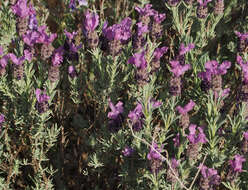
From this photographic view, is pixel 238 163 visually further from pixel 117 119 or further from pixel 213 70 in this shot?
pixel 117 119

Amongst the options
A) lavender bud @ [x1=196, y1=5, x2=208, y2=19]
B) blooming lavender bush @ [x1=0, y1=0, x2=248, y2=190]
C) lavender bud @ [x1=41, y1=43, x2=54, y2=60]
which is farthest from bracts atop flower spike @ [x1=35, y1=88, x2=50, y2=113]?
lavender bud @ [x1=196, y1=5, x2=208, y2=19]

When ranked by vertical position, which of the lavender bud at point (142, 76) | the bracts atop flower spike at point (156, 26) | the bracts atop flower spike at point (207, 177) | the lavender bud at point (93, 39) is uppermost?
the bracts atop flower spike at point (156, 26)

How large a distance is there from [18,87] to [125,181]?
2.31ft

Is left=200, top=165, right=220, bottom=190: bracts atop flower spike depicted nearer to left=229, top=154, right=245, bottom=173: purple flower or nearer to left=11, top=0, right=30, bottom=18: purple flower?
left=229, top=154, right=245, bottom=173: purple flower

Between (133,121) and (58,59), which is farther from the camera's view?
(58,59)

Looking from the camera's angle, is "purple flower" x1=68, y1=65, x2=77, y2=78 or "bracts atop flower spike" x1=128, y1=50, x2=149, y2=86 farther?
"purple flower" x1=68, y1=65, x2=77, y2=78

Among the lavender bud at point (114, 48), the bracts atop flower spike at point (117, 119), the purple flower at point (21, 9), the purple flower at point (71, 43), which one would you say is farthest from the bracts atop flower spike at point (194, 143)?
the purple flower at point (21, 9)

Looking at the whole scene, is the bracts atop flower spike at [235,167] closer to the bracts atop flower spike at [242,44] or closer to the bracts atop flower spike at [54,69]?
the bracts atop flower spike at [242,44]

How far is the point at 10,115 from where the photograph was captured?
6.54 ft

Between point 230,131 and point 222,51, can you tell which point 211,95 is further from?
point 222,51

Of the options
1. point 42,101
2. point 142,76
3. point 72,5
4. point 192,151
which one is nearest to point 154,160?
point 192,151

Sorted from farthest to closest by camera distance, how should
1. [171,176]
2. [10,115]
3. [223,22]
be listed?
[223,22], [10,115], [171,176]

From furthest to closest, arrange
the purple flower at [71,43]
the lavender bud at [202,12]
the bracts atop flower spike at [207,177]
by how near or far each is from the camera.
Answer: the lavender bud at [202,12] < the purple flower at [71,43] < the bracts atop flower spike at [207,177]

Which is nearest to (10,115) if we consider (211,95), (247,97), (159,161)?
(159,161)
